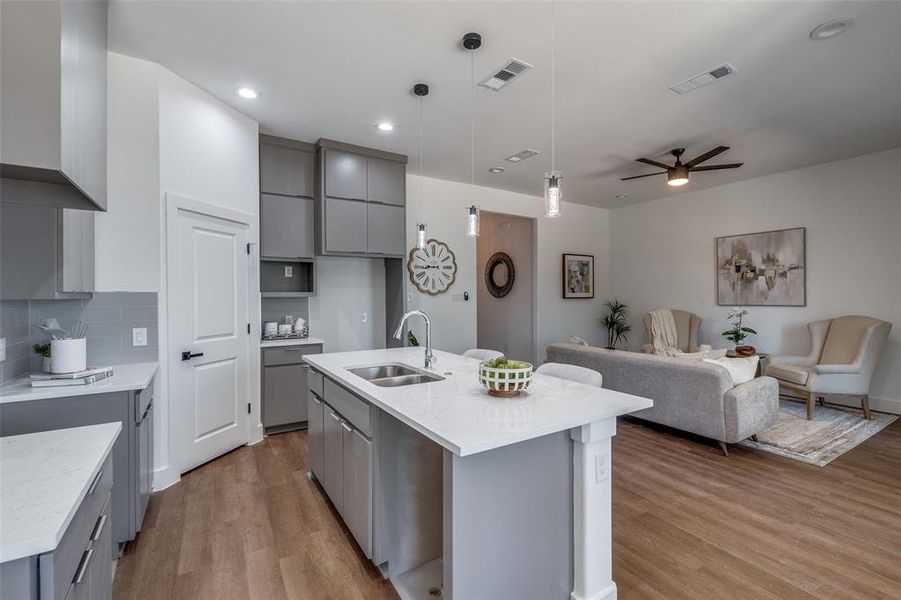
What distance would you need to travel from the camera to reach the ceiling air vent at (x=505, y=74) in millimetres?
2688

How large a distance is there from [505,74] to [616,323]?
16.9 ft

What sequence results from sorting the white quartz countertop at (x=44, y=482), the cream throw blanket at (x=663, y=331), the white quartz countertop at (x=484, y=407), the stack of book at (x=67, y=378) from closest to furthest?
the white quartz countertop at (x=44, y=482), the white quartz countertop at (x=484, y=407), the stack of book at (x=67, y=378), the cream throw blanket at (x=663, y=331)

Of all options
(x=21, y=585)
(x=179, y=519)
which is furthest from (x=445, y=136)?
(x=21, y=585)

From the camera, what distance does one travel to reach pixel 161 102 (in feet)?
9.09

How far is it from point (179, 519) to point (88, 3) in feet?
8.54

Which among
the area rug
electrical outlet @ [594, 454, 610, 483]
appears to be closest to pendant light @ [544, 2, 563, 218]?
electrical outlet @ [594, 454, 610, 483]

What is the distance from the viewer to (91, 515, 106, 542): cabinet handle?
3.64 feet

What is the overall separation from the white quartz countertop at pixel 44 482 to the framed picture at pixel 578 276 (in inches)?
240

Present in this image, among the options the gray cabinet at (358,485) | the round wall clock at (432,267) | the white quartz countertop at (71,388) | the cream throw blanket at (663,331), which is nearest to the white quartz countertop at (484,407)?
the gray cabinet at (358,485)

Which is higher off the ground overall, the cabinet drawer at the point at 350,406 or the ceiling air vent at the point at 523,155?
the ceiling air vent at the point at 523,155

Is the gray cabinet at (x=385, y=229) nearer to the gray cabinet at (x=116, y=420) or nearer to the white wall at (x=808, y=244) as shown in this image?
the gray cabinet at (x=116, y=420)

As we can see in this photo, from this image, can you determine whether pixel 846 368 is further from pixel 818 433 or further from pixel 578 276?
pixel 578 276


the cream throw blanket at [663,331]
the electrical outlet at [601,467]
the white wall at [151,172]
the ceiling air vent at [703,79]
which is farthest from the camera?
the cream throw blanket at [663,331]

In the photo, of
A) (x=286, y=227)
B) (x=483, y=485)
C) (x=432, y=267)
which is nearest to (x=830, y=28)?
(x=483, y=485)
